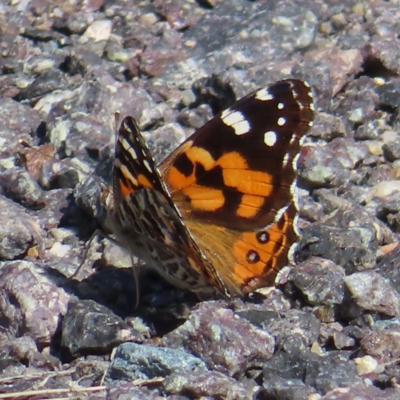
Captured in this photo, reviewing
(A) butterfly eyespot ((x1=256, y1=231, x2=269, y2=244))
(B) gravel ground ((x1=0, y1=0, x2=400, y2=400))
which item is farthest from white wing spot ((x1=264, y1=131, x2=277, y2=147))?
(B) gravel ground ((x1=0, y1=0, x2=400, y2=400))

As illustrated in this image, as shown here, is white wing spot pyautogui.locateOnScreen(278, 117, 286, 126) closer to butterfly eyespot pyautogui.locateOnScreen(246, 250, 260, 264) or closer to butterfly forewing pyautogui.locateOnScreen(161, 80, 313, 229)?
butterfly forewing pyautogui.locateOnScreen(161, 80, 313, 229)

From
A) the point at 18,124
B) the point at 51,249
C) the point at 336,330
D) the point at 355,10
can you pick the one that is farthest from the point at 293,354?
the point at 355,10

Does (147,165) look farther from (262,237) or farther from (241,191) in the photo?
(262,237)

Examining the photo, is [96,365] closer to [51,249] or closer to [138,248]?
[138,248]

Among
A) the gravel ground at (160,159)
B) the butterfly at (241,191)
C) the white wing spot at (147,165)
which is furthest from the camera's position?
the butterfly at (241,191)

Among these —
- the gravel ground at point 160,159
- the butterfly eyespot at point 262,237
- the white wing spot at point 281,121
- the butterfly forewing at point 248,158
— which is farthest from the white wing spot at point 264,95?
the gravel ground at point 160,159

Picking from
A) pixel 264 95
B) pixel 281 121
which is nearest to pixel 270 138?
pixel 281 121

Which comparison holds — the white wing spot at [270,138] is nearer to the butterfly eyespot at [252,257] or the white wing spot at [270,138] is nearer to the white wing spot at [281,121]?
the white wing spot at [281,121]

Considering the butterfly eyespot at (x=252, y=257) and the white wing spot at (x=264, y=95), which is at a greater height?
the white wing spot at (x=264, y=95)
